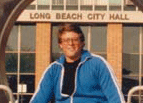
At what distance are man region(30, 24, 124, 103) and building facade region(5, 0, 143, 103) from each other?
56.8 feet

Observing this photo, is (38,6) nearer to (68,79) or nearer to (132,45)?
(132,45)

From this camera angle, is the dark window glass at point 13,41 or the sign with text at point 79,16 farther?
the dark window glass at point 13,41

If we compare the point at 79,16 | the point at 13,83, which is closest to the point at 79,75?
the point at 79,16

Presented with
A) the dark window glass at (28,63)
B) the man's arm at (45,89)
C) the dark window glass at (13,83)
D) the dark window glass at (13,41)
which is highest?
the man's arm at (45,89)

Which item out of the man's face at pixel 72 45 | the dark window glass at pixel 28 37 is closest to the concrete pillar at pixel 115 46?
the dark window glass at pixel 28 37

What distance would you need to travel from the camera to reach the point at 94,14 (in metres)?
20.0

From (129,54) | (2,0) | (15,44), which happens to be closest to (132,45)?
(129,54)

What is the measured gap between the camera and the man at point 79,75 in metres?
2.52

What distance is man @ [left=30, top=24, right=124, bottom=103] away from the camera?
8.27 feet

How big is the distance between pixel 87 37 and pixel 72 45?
59.7ft

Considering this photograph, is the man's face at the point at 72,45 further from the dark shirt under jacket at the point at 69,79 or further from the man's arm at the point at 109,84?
the man's arm at the point at 109,84

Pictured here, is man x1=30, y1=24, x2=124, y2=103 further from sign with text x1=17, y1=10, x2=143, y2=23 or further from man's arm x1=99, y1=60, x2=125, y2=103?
sign with text x1=17, y1=10, x2=143, y2=23

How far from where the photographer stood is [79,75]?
2543mm

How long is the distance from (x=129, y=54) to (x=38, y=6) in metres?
4.81
